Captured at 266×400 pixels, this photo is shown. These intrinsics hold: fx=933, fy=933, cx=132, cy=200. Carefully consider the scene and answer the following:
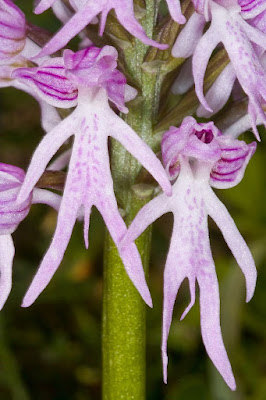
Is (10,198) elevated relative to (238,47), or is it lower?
lower

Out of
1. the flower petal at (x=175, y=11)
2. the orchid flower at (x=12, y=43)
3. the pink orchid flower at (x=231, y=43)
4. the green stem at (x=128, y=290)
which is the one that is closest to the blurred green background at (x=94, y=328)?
the green stem at (x=128, y=290)

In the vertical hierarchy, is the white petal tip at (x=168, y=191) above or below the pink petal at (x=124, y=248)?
above

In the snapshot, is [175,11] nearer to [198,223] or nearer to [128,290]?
[198,223]

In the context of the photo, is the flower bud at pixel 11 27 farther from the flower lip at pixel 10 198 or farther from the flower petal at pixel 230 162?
the flower petal at pixel 230 162

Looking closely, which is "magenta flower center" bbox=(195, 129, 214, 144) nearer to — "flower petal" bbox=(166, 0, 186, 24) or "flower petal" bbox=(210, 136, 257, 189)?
"flower petal" bbox=(210, 136, 257, 189)

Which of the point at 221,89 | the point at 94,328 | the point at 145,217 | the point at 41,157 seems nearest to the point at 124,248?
the point at 145,217
